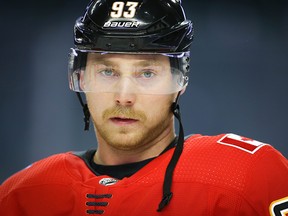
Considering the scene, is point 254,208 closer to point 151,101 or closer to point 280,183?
point 280,183

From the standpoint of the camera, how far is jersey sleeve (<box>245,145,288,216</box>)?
186 cm

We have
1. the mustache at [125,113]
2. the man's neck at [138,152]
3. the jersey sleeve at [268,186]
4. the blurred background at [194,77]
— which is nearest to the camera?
the jersey sleeve at [268,186]

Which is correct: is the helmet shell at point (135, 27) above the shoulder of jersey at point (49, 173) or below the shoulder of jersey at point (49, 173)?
above

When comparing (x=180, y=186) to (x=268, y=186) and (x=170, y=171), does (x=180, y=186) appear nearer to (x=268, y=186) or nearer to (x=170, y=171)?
(x=170, y=171)

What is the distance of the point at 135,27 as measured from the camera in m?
2.01

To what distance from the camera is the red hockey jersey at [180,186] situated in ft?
6.14

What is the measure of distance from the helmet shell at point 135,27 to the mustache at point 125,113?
16cm

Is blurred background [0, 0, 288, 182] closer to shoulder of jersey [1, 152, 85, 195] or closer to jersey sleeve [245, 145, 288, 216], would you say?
shoulder of jersey [1, 152, 85, 195]

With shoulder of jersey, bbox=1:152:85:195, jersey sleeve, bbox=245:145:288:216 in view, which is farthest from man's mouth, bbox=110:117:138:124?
jersey sleeve, bbox=245:145:288:216

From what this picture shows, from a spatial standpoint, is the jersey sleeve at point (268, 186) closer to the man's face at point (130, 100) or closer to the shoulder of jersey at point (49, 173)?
the man's face at point (130, 100)

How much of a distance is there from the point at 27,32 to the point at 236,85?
97cm

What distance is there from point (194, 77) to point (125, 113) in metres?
1.32

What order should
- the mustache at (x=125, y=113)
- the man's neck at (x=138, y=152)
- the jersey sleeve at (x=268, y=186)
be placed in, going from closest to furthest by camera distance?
1. the jersey sleeve at (x=268, y=186)
2. the mustache at (x=125, y=113)
3. the man's neck at (x=138, y=152)

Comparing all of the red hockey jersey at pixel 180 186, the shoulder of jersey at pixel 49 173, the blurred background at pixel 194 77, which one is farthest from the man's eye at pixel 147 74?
the blurred background at pixel 194 77
